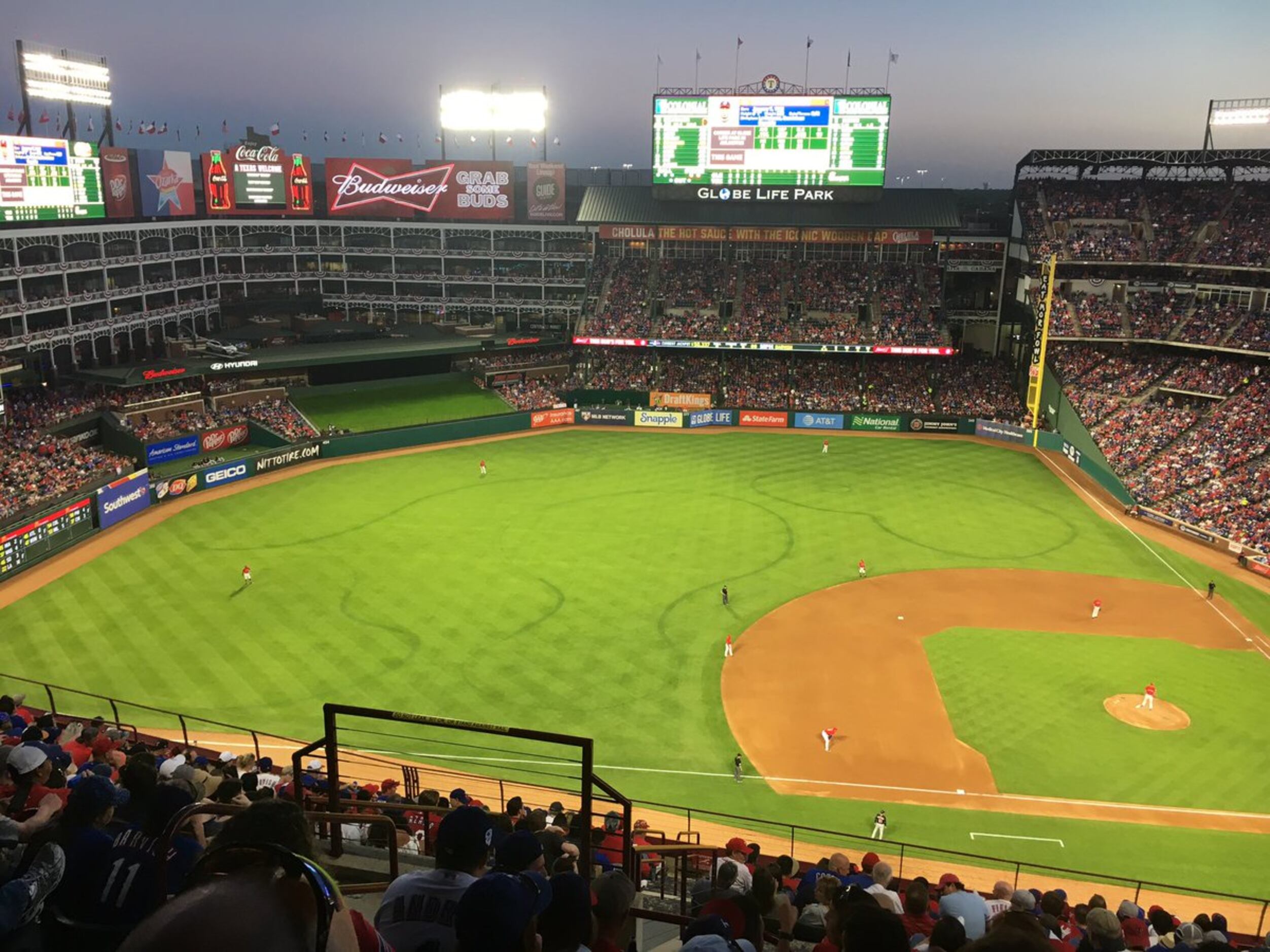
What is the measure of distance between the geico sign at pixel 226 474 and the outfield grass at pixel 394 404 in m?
9.07

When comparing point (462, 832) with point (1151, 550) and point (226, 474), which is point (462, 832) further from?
point (226, 474)

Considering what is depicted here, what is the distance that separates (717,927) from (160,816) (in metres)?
3.64

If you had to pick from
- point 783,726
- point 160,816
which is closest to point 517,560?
point 783,726

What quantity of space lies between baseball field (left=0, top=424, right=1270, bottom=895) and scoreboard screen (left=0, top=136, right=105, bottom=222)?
67.7 ft

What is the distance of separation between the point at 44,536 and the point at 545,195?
48317 mm

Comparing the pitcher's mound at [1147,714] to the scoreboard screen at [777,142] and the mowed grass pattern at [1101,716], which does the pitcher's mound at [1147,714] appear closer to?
the mowed grass pattern at [1101,716]

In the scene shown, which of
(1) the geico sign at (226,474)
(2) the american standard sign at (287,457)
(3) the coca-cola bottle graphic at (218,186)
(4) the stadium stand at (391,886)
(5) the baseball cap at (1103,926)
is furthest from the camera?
(3) the coca-cola bottle graphic at (218,186)

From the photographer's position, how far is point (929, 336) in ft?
220

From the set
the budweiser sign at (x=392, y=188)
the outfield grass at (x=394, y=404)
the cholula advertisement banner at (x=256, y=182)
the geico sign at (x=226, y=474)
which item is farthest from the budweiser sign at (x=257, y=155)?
the geico sign at (x=226, y=474)

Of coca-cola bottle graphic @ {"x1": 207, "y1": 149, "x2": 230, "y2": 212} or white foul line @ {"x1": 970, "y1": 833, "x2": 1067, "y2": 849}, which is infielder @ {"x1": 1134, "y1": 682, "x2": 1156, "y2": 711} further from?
coca-cola bottle graphic @ {"x1": 207, "y1": 149, "x2": 230, "y2": 212}

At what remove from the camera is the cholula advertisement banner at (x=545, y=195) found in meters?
75.7

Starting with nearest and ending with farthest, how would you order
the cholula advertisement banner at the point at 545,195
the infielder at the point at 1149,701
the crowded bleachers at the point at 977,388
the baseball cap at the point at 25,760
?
the baseball cap at the point at 25,760
the infielder at the point at 1149,701
the crowded bleachers at the point at 977,388
the cholula advertisement banner at the point at 545,195

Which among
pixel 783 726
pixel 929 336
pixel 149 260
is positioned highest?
pixel 149 260

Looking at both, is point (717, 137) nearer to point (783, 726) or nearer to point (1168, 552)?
point (1168, 552)
